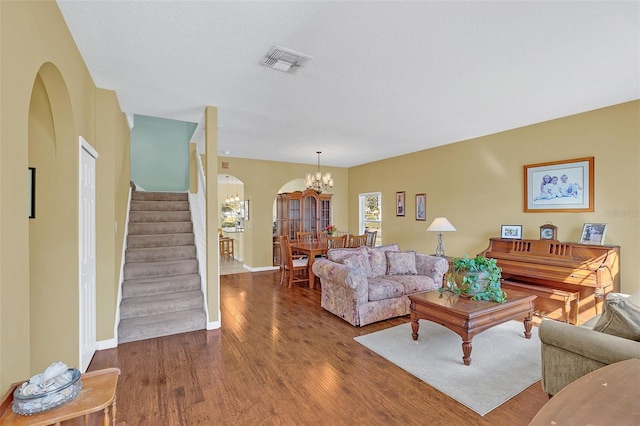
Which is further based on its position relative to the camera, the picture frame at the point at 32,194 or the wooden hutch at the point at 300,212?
the wooden hutch at the point at 300,212

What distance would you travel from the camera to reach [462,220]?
5.51m

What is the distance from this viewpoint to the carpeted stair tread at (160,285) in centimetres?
378

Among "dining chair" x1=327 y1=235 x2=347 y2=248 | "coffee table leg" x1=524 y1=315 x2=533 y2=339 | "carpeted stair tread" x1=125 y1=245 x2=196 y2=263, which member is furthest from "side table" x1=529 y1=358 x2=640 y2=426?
"dining chair" x1=327 y1=235 x2=347 y2=248

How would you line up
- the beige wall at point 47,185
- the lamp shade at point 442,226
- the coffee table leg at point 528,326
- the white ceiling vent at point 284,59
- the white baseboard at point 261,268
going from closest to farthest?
the beige wall at point 47,185, the white ceiling vent at point 284,59, the coffee table leg at point 528,326, the lamp shade at point 442,226, the white baseboard at point 261,268

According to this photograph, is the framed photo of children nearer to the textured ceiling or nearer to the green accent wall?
the textured ceiling

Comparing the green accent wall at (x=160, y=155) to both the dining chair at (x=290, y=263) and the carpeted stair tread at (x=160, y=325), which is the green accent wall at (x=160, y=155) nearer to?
the dining chair at (x=290, y=263)

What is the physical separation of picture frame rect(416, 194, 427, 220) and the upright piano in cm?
207

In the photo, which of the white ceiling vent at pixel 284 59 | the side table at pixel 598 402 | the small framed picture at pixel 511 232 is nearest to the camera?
the side table at pixel 598 402

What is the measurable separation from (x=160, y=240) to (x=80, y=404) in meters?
3.62

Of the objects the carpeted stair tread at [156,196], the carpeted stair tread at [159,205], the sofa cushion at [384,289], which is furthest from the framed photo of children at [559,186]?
the carpeted stair tread at [156,196]

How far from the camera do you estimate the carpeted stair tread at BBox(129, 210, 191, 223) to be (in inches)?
193

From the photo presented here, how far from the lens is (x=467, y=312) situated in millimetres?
2719

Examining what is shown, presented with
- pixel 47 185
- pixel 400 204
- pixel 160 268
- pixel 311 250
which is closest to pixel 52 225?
pixel 47 185

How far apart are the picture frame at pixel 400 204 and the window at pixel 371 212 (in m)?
0.65
